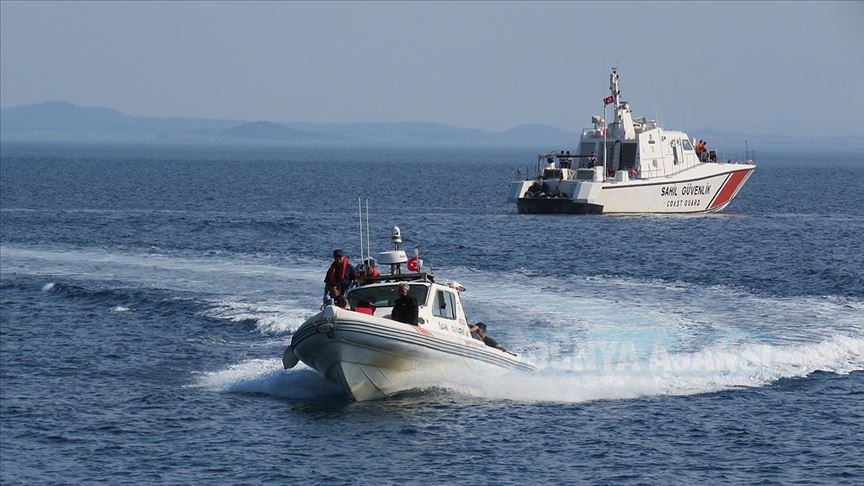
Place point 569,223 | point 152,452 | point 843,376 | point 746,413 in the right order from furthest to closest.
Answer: point 569,223 < point 843,376 < point 746,413 < point 152,452

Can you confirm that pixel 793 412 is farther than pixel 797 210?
No

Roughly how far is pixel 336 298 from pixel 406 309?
1.53m

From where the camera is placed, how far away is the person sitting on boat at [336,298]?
27.4 meters

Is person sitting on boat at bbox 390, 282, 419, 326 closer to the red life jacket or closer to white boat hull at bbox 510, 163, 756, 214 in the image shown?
the red life jacket

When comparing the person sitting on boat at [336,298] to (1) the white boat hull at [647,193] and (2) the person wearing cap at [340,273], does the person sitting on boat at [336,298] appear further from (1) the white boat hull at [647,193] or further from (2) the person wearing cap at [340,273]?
(1) the white boat hull at [647,193]

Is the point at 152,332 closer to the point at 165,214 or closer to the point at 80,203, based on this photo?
the point at 165,214

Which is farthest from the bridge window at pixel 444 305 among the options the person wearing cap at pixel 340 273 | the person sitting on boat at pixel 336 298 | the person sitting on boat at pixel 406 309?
the person sitting on boat at pixel 336 298

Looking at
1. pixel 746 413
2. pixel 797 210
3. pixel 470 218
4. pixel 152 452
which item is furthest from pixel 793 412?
pixel 797 210

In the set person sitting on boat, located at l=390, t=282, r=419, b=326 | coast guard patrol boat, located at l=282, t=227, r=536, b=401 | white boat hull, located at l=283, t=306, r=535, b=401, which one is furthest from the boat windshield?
white boat hull, located at l=283, t=306, r=535, b=401

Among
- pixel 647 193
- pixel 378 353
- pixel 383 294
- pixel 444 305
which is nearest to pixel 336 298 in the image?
pixel 383 294

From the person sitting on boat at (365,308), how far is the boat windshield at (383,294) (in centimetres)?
8

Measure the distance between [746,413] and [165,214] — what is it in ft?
175

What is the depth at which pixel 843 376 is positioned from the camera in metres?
30.1

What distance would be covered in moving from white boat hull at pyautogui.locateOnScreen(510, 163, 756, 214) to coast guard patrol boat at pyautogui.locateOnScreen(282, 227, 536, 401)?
146 feet
